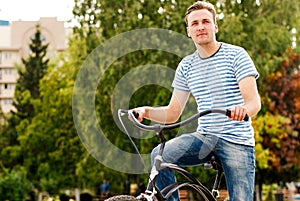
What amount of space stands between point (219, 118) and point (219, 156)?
244mm

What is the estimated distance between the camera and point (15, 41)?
97125mm

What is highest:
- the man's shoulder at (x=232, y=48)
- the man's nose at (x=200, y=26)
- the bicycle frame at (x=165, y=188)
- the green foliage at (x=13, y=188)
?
the man's nose at (x=200, y=26)

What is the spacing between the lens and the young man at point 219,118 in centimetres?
472

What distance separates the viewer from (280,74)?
1069 inches

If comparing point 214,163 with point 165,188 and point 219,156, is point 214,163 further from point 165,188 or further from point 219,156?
point 165,188

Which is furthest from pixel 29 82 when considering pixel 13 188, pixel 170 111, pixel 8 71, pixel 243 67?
pixel 8 71

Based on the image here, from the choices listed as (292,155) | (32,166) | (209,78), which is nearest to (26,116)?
(32,166)

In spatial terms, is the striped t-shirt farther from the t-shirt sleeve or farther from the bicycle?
the bicycle

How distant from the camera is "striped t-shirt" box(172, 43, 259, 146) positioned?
188 inches

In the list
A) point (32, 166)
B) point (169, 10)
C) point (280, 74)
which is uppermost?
point (169, 10)

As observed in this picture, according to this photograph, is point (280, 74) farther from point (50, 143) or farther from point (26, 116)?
point (26, 116)

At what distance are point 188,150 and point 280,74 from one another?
22.9m

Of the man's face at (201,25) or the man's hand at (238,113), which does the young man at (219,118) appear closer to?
the man's face at (201,25)

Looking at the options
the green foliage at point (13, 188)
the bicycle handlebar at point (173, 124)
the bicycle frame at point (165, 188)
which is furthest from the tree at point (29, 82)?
the bicycle handlebar at point (173, 124)
